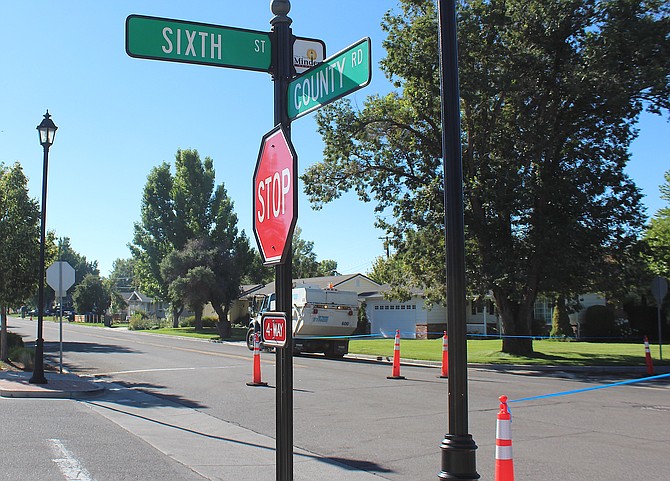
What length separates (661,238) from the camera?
38.2 metres

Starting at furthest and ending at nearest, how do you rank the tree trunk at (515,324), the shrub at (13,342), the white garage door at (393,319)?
the white garage door at (393,319) < the tree trunk at (515,324) < the shrub at (13,342)

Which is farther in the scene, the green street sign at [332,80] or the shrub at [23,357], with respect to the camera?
the shrub at [23,357]

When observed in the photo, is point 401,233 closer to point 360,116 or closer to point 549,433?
point 360,116

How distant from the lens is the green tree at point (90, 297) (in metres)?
98.8

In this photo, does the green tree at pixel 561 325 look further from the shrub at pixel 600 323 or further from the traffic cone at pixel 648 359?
the traffic cone at pixel 648 359

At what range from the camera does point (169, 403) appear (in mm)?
13609

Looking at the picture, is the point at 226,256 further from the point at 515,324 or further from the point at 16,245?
the point at 16,245

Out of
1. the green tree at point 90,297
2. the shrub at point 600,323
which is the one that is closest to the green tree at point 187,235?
the shrub at point 600,323

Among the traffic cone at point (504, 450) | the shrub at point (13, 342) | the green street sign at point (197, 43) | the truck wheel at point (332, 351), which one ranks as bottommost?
the truck wheel at point (332, 351)

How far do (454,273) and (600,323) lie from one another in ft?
126

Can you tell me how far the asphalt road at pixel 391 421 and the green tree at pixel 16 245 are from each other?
337 centimetres

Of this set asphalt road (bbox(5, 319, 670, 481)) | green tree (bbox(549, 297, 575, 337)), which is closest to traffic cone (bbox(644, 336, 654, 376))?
asphalt road (bbox(5, 319, 670, 481))

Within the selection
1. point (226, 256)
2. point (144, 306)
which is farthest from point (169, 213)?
point (144, 306)

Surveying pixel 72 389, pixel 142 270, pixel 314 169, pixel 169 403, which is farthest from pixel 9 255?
pixel 142 270
